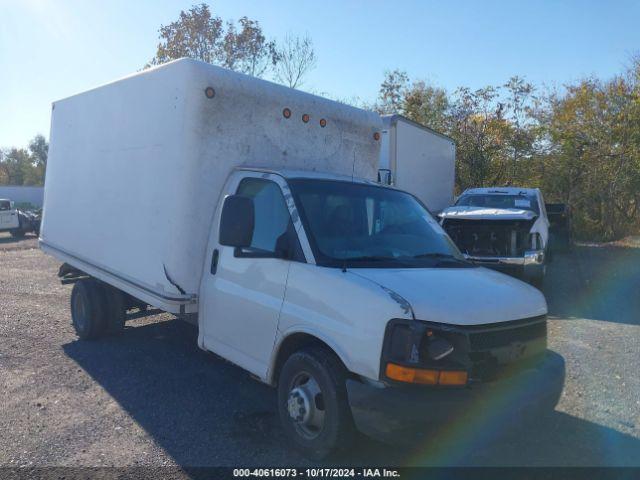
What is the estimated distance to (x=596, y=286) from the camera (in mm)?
11492

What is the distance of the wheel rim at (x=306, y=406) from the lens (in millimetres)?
3822

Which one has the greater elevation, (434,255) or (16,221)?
(434,255)

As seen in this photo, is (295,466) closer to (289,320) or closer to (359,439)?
(359,439)

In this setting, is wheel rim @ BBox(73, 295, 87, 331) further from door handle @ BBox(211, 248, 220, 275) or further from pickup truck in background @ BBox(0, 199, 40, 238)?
pickup truck in background @ BBox(0, 199, 40, 238)

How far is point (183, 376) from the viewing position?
5797 mm

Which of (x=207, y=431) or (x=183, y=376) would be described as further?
(x=183, y=376)

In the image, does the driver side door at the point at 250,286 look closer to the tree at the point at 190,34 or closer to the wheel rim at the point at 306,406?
the wheel rim at the point at 306,406

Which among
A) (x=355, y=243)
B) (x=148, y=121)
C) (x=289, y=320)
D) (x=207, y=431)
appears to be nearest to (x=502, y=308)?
(x=355, y=243)

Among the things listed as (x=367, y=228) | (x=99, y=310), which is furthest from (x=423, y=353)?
(x=99, y=310)

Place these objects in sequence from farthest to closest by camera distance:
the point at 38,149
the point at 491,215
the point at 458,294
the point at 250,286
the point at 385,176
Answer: the point at 38,149 → the point at 385,176 → the point at 491,215 → the point at 250,286 → the point at 458,294

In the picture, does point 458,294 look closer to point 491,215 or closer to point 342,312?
point 342,312

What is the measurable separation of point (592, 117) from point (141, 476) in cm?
2204

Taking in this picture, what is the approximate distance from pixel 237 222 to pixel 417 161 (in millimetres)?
8927

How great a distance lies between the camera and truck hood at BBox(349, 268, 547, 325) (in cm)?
337
